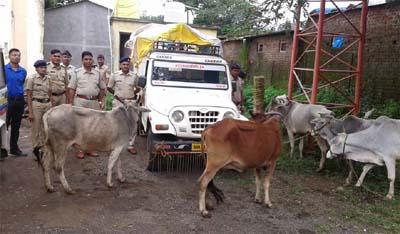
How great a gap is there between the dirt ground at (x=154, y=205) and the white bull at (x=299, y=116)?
1.23 meters

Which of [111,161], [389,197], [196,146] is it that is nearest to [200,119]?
[196,146]

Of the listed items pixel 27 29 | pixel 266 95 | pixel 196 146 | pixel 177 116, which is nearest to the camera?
pixel 196 146

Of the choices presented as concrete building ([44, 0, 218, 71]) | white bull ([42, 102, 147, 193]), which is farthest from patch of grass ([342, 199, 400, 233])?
concrete building ([44, 0, 218, 71])

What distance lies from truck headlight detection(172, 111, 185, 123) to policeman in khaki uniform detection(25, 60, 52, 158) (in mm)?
2219

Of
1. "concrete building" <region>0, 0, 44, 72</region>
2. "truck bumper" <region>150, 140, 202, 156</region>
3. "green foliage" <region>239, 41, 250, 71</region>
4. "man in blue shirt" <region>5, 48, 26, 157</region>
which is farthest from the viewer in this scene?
"green foliage" <region>239, 41, 250, 71</region>

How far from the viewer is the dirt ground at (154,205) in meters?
4.82

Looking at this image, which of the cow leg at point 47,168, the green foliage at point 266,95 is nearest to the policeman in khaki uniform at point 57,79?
the cow leg at point 47,168

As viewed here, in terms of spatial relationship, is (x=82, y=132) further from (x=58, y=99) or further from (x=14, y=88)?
(x=14, y=88)

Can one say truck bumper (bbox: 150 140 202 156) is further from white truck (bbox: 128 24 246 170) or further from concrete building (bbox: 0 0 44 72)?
concrete building (bbox: 0 0 44 72)

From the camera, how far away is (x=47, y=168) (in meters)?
5.79

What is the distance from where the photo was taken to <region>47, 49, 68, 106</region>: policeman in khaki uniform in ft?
24.5

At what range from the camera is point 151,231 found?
467cm

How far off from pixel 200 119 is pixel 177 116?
14.8 inches

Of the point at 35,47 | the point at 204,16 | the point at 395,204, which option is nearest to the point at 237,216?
the point at 395,204
